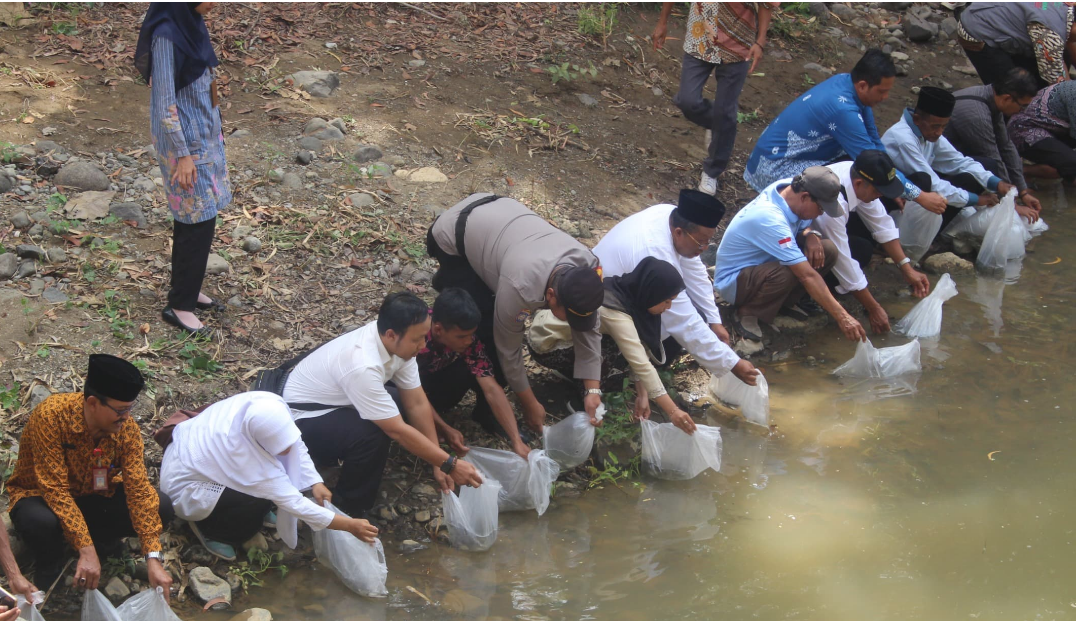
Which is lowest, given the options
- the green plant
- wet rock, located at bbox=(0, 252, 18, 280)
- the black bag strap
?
the green plant

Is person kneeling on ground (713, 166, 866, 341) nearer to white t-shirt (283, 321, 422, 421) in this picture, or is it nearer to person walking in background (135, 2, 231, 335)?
white t-shirt (283, 321, 422, 421)

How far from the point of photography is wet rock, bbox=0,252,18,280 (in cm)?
410

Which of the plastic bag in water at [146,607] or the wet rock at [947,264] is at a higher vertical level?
the wet rock at [947,264]

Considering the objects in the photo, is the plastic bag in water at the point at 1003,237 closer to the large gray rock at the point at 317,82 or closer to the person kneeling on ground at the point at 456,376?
the person kneeling on ground at the point at 456,376

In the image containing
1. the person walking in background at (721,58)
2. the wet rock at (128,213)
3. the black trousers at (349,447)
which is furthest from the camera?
the person walking in background at (721,58)

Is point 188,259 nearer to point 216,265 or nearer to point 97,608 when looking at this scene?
point 216,265

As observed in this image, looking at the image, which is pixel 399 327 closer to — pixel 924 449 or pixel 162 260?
pixel 162 260

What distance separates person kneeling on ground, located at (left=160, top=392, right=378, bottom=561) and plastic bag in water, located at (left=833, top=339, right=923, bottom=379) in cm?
299

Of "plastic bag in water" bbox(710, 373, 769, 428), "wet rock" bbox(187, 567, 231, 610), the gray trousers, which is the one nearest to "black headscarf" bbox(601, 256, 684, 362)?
"plastic bag in water" bbox(710, 373, 769, 428)

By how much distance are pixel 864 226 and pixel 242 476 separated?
13.9ft

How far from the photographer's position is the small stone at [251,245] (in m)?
4.72

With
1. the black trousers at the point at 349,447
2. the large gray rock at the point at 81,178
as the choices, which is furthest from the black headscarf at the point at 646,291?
the large gray rock at the point at 81,178

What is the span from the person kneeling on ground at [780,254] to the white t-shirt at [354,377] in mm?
2297

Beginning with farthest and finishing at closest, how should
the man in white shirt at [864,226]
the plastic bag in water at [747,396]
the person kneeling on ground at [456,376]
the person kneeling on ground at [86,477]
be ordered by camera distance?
1. the man in white shirt at [864,226]
2. the plastic bag in water at [747,396]
3. the person kneeling on ground at [456,376]
4. the person kneeling on ground at [86,477]
